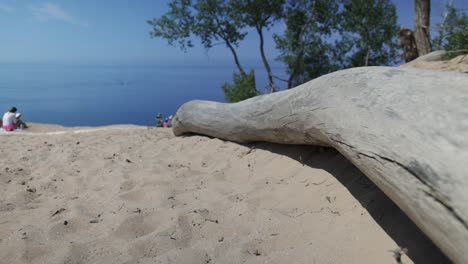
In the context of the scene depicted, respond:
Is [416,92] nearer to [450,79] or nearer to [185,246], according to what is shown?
[450,79]

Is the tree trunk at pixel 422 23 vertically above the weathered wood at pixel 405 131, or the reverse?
the tree trunk at pixel 422 23

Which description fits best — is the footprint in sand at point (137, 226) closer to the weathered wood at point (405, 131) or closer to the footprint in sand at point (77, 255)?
the footprint in sand at point (77, 255)

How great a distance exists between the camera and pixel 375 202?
2.04 meters

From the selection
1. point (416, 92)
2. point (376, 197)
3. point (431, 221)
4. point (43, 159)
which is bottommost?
point (43, 159)

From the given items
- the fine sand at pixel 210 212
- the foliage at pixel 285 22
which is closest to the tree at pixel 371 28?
the foliage at pixel 285 22

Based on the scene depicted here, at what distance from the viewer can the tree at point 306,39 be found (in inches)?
530

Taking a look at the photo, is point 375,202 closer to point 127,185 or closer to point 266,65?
point 127,185

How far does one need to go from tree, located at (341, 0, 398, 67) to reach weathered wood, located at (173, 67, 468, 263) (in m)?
12.3

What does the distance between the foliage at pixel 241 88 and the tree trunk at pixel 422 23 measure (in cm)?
647

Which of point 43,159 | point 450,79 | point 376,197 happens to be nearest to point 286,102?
point 376,197

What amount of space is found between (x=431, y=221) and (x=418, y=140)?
38cm

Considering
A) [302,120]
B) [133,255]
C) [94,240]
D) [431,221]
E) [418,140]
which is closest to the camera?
[431,221]

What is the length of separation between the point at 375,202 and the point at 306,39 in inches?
539

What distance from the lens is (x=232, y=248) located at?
6.23 ft
